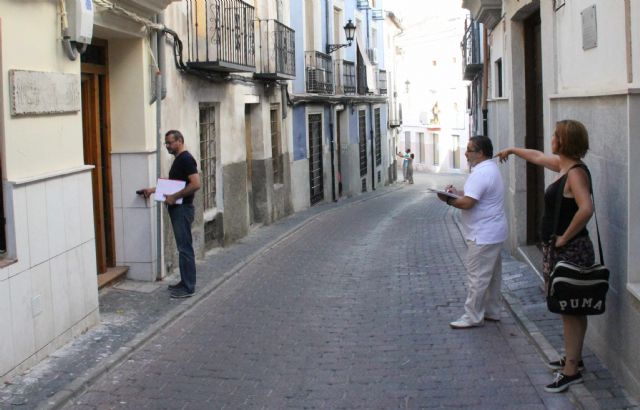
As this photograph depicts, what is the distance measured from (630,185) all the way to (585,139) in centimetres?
53

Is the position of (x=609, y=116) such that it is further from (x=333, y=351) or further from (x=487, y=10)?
(x=487, y=10)

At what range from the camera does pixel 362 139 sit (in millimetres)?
28625

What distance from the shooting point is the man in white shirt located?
700 centimetres

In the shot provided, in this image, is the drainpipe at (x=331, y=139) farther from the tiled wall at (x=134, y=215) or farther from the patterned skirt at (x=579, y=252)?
the patterned skirt at (x=579, y=252)

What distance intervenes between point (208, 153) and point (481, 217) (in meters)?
6.44

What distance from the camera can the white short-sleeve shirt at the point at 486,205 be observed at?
6992 mm

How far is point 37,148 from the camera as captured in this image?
627cm

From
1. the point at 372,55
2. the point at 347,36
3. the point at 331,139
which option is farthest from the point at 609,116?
the point at 372,55

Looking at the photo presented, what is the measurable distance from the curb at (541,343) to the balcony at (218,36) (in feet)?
16.8

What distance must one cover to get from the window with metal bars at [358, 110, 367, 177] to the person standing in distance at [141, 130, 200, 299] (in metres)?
19.3

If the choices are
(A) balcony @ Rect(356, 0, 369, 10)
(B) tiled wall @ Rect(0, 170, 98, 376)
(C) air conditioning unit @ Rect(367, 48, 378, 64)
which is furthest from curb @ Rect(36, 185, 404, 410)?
(C) air conditioning unit @ Rect(367, 48, 378, 64)

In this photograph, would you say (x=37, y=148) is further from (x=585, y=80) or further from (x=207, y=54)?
(x=207, y=54)

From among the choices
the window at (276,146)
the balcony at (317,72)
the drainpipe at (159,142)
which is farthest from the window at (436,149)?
the drainpipe at (159,142)

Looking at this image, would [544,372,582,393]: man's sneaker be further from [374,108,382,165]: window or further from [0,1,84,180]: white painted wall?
[374,108,382,165]: window
